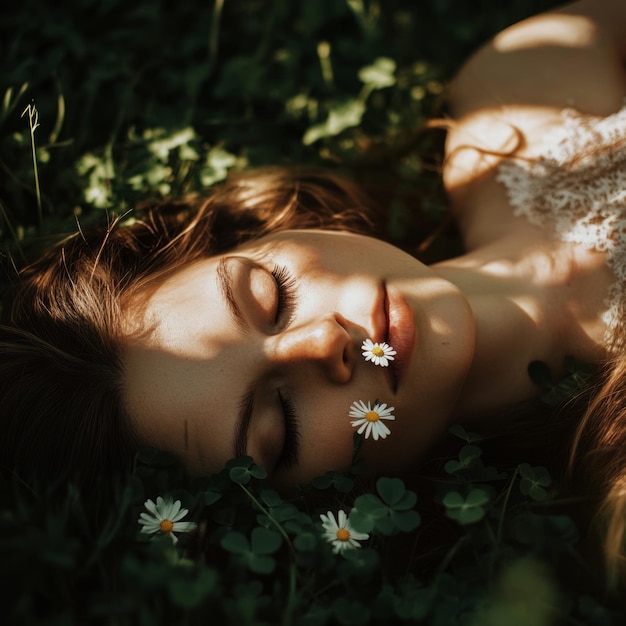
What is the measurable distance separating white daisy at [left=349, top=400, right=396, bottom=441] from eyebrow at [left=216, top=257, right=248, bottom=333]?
0.40 meters

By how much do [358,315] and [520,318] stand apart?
734 mm

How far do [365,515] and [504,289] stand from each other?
3.72ft

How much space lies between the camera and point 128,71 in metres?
3.42

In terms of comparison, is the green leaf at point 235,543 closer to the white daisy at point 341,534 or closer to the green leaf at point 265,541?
the green leaf at point 265,541

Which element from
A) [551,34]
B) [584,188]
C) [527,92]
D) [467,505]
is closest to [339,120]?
[527,92]

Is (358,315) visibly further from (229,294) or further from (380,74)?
(380,74)

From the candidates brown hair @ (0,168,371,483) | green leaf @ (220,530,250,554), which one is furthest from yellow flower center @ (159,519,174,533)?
brown hair @ (0,168,371,483)

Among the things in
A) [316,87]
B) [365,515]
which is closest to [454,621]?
[365,515]

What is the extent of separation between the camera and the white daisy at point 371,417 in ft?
6.00

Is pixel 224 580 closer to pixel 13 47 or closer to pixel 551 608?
pixel 551 608

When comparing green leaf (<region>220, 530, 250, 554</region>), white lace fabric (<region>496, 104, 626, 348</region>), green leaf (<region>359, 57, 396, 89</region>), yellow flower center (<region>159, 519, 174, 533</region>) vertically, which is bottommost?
yellow flower center (<region>159, 519, 174, 533</region>)

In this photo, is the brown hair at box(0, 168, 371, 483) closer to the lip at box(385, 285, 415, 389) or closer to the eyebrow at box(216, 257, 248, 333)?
the eyebrow at box(216, 257, 248, 333)

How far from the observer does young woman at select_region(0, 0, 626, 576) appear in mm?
1918

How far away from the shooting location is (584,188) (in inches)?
101
